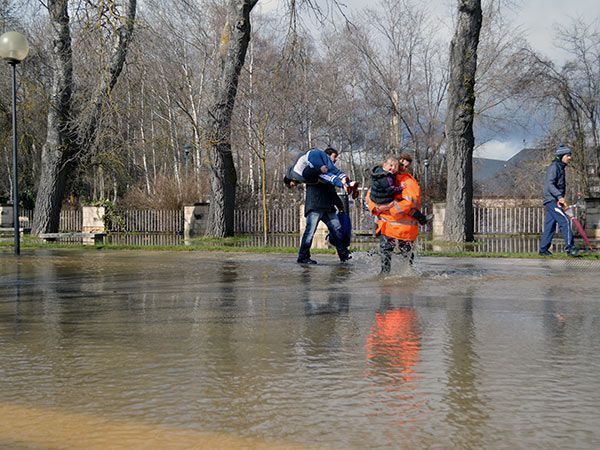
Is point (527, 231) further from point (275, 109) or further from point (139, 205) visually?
point (139, 205)

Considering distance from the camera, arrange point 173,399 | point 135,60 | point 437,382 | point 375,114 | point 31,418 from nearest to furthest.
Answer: point 31,418 → point 173,399 → point 437,382 → point 135,60 → point 375,114

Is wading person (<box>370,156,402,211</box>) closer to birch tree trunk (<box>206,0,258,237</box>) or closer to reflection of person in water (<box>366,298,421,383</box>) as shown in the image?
reflection of person in water (<box>366,298,421,383</box>)

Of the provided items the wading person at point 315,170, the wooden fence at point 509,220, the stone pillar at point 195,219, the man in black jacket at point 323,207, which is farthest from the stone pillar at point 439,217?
the wading person at point 315,170

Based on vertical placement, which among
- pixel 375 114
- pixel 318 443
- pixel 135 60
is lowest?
pixel 318 443

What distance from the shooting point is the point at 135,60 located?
1819cm

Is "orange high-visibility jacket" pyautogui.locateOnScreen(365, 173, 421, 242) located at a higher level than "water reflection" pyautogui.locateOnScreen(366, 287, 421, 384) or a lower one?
higher

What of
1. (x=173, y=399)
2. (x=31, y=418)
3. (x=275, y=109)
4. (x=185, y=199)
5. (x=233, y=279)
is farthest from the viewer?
(x=185, y=199)

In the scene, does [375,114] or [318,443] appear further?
[375,114]

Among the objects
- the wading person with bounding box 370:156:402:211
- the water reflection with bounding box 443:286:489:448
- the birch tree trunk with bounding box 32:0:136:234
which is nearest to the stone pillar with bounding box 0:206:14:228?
the birch tree trunk with bounding box 32:0:136:234

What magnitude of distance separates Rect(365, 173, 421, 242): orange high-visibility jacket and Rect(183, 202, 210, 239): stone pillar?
18571mm

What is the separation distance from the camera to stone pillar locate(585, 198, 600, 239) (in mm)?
23844

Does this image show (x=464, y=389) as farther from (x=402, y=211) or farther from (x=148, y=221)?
(x=148, y=221)

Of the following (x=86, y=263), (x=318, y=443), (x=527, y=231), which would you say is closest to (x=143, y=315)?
(x=318, y=443)

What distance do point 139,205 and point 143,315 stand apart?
28.2 m
